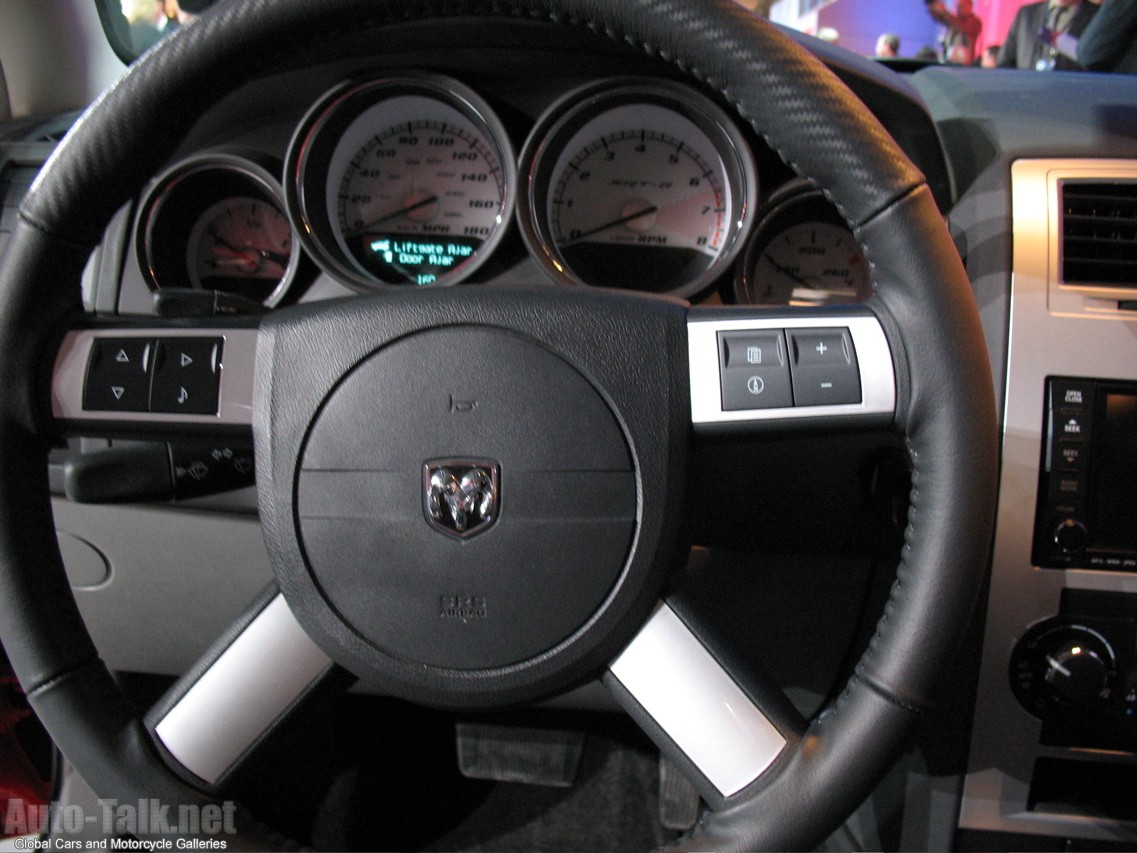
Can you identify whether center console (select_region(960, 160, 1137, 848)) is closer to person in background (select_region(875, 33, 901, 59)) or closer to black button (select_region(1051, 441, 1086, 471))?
black button (select_region(1051, 441, 1086, 471))

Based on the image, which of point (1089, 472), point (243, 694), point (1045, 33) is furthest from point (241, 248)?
point (1045, 33)

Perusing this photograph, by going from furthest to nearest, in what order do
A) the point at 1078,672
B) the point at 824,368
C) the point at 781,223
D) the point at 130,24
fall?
the point at 130,24, the point at 781,223, the point at 1078,672, the point at 824,368

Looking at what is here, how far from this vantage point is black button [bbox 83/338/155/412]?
0.70 metres

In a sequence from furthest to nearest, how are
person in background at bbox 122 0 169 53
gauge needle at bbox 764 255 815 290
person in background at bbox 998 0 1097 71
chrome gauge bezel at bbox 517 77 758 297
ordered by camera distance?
person in background at bbox 998 0 1097 71, person in background at bbox 122 0 169 53, gauge needle at bbox 764 255 815 290, chrome gauge bezel at bbox 517 77 758 297

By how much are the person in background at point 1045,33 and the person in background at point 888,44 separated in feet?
0.79

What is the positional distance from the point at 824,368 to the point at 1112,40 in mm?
1211

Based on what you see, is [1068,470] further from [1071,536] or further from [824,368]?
[824,368]

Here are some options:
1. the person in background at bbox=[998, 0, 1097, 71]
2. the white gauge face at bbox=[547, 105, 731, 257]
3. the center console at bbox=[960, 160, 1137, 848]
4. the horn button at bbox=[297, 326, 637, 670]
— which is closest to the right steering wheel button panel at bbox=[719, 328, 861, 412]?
the horn button at bbox=[297, 326, 637, 670]

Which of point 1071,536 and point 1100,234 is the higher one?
point 1100,234

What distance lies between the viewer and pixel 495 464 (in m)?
0.67

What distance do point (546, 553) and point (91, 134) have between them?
0.48 meters

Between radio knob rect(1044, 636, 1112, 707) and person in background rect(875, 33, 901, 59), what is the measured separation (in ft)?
3.02

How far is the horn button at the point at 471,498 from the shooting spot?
67cm

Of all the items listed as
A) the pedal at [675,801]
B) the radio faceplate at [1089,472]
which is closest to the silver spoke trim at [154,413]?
the radio faceplate at [1089,472]
